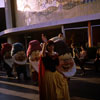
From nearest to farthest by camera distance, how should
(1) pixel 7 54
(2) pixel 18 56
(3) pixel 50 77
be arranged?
(3) pixel 50 77
(2) pixel 18 56
(1) pixel 7 54

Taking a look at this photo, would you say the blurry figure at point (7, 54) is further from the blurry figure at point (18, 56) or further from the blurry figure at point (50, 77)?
the blurry figure at point (50, 77)

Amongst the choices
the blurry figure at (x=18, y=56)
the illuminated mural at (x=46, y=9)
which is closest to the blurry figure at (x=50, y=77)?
the blurry figure at (x=18, y=56)

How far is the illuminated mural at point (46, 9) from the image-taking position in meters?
13.2

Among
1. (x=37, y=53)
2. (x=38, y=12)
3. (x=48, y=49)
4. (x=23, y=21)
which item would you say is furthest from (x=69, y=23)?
(x=48, y=49)

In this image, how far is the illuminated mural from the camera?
13.2m

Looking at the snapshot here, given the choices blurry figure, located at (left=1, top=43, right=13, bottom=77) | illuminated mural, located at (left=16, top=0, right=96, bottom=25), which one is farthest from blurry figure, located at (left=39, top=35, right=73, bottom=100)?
illuminated mural, located at (left=16, top=0, right=96, bottom=25)

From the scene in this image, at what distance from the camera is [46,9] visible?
51.7 ft

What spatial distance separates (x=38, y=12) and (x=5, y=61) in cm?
794

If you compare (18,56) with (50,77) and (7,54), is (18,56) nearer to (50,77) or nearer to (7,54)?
(7,54)

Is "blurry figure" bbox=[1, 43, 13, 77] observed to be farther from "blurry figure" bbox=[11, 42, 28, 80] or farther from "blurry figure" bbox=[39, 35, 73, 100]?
"blurry figure" bbox=[39, 35, 73, 100]

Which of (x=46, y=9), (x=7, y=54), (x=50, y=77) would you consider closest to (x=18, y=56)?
(x=7, y=54)

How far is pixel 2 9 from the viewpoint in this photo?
97.5ft

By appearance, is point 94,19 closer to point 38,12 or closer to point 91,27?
point 91,27

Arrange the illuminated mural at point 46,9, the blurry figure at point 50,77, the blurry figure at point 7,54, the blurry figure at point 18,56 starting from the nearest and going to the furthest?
the blurry figure at point 50,77
the blurry figure at point 18,56
the blurry figure at point 7,54
the illuminated mural at point 46,9
